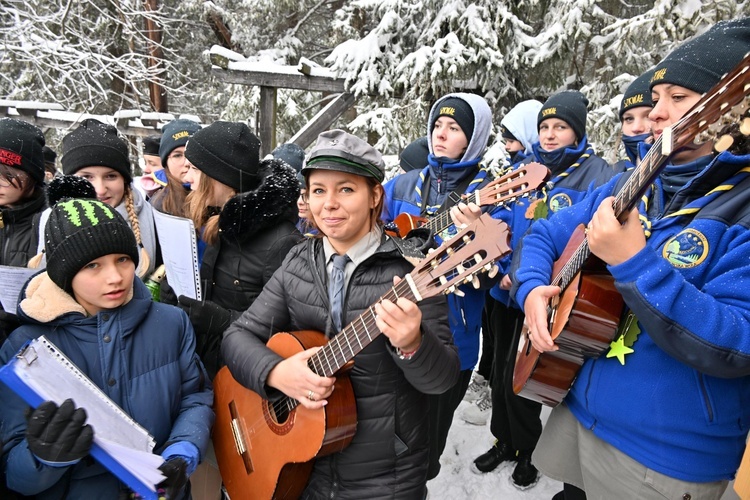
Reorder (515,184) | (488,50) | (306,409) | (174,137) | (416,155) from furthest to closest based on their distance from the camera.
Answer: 1. (488,50)
2. (416,155)
3. (174,137)
4. (515,184)
5. (306,409)

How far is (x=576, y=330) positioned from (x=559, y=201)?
177 centimetres

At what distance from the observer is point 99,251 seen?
1717 mm

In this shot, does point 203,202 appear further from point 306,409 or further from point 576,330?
point 576,330

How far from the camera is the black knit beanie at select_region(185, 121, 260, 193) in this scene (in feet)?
8.23

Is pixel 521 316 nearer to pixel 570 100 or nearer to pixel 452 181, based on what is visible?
pixel 452 181

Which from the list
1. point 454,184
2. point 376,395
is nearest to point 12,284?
point 376,395

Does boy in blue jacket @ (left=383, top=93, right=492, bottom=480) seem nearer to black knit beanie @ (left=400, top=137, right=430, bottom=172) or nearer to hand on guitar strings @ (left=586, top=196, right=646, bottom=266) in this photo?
hand on guitar strings @ (left=586, top=196, right=646, bottom=266)

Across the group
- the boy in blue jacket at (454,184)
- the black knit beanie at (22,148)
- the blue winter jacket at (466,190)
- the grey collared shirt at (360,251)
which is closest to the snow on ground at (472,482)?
the boy in blue jacket at (454,184)

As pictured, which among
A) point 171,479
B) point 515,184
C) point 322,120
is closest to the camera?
point 171,479

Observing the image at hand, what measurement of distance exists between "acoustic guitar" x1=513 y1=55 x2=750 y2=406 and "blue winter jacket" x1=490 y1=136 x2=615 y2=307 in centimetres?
97

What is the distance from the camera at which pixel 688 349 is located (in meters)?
1.32

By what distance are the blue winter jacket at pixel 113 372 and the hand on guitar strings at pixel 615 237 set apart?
65.4 inches

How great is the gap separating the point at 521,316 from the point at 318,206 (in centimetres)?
201

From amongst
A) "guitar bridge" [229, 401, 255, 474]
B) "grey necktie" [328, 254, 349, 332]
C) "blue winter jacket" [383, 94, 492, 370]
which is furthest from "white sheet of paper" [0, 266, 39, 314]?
"blue winter jacket" [383, 94, 492, 370]
